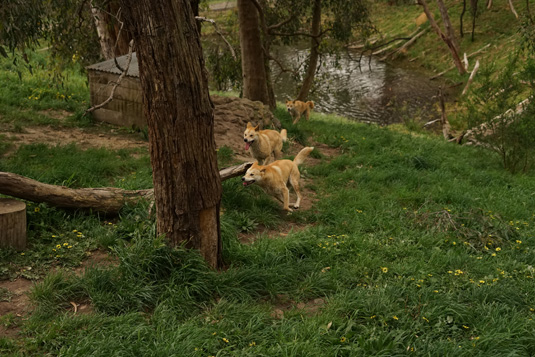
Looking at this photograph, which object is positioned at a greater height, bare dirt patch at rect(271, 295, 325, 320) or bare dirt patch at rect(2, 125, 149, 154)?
bare dirt patch at rect(2, 125, 149, 154)

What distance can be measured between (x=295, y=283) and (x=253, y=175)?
197cm

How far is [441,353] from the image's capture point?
394cm

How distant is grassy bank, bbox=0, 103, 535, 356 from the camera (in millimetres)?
3959

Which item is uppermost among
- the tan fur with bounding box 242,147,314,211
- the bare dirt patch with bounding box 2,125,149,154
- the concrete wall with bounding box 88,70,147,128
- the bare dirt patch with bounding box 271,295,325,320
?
the concrete wall with bounding box 88,70,147,128

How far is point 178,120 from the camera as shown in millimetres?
4516

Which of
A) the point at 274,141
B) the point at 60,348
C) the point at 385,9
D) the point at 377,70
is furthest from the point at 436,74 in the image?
the point at 60,348

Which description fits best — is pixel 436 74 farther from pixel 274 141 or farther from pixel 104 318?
pixel 104 318

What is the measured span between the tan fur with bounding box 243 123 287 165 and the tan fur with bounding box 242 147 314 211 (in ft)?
3.59

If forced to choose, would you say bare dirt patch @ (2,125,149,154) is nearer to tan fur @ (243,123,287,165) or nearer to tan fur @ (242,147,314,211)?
tan fur @ (243,123,287,165)

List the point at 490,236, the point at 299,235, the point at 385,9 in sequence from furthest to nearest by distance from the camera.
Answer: the point at 385,9 < the point at 490,236 < the point at 299,235

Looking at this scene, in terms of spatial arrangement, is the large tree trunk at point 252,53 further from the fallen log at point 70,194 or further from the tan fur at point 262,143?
the fallen log at point 70,194

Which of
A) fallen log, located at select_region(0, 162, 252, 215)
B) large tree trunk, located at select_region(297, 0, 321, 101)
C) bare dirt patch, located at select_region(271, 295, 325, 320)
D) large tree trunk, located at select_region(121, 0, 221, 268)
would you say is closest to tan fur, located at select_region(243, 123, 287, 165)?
fallen log, located at select_region(0, 162, 252, 215)

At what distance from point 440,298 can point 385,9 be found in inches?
1464

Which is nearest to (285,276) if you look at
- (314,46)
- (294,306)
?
(294,306)
